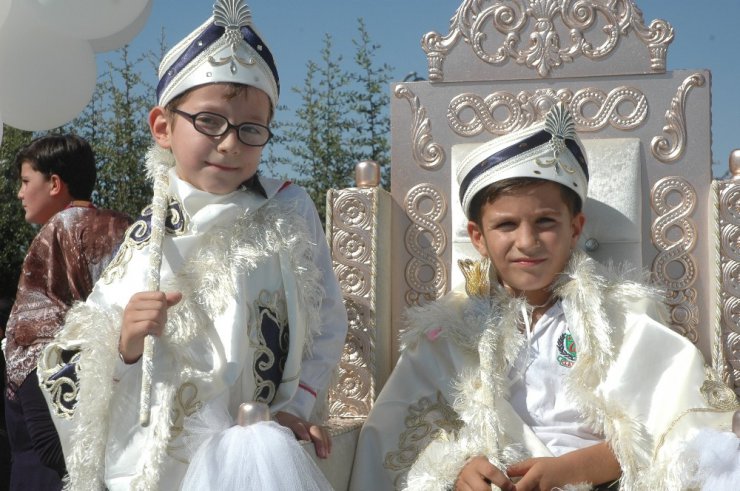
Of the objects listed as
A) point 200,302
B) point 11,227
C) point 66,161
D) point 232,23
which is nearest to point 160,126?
point 232,23

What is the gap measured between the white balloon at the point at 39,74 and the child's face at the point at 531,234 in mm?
1798

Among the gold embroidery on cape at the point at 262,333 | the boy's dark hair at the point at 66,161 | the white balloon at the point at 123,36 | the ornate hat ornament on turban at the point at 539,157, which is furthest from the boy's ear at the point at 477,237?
the white balloon at the point at 123,36

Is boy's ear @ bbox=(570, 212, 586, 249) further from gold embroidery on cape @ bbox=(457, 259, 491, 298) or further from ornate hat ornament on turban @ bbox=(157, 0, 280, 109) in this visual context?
ornate hat ornament on turban @ bbox=(157, 0, 280, 109)

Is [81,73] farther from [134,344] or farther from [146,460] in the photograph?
[146,460]

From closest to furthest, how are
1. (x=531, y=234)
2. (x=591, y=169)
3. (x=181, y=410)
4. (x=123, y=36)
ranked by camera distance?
(x=181, y=410)
(x=531, y=234)
(x=591, y=169)
(x=123, y=36)

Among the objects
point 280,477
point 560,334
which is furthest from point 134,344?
point 560,334

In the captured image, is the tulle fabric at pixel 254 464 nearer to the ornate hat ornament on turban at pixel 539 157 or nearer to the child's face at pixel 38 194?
the ornate hat ornament on turban at pixel 539 157

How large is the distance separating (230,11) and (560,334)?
1.29 metres

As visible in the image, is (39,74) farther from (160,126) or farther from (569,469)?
(569,469)

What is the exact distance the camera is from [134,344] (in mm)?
2244

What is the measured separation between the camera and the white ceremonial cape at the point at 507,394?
93.0 inches

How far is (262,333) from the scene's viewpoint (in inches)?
96.2

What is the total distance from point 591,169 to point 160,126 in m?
1.43

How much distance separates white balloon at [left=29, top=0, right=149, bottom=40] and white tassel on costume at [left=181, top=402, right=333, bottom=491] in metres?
1.93
